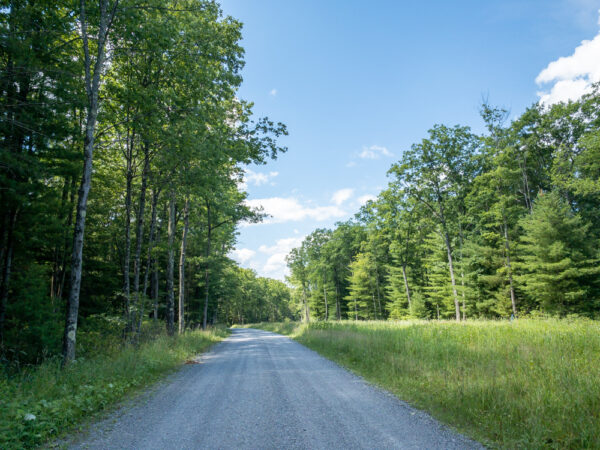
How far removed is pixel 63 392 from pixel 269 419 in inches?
156

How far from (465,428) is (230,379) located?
5.54 metres

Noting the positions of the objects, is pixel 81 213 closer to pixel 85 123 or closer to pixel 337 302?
pixel 85 123

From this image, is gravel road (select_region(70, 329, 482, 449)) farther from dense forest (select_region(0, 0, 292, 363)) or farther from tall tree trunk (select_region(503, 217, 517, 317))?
tall tree trunk (select_region(503, 217, 517, 317))

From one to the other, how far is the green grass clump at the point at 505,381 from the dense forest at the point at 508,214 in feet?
48.4

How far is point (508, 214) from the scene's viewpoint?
2538 centimetres

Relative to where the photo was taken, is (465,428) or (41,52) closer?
(465,428)

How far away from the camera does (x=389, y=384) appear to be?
697 centimetres

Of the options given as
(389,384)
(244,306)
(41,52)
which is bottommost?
(244,306)

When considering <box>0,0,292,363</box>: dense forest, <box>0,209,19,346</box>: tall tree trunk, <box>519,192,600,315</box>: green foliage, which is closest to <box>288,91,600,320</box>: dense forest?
<box>519,192,600,315</box>: green foliage

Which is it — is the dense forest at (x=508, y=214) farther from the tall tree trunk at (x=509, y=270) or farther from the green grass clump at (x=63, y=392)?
the green grass clump at (x=63, y=392)

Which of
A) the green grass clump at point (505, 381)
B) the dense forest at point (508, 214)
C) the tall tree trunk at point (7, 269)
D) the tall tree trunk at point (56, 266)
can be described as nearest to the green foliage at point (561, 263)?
the dense forest at point (508, 214)

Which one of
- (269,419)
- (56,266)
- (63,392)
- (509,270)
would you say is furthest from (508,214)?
(56,266)

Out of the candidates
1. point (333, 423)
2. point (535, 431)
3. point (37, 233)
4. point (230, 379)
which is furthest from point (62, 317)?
point (535, 431)

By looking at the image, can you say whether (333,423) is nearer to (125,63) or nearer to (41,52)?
(41,52)
